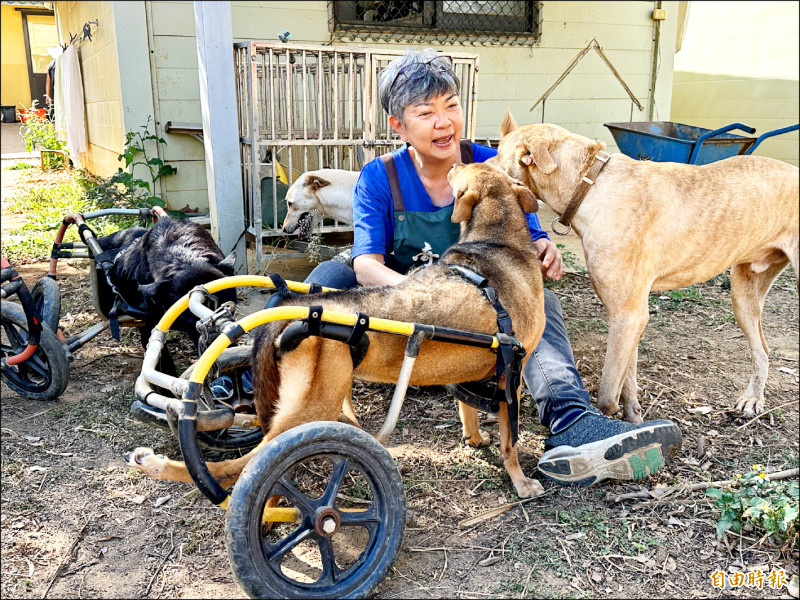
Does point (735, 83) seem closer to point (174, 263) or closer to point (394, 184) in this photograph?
point (394, 184)

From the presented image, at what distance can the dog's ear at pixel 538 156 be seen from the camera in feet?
10.0

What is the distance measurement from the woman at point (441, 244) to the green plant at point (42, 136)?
433 inches

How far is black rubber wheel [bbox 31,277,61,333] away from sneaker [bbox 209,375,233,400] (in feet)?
4.12

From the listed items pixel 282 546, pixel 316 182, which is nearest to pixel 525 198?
pixel 282 546

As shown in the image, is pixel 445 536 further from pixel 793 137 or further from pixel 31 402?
pixel 793 137

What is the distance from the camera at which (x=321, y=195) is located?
5.50 m

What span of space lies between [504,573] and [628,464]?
2.36 ft

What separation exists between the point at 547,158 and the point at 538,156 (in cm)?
4

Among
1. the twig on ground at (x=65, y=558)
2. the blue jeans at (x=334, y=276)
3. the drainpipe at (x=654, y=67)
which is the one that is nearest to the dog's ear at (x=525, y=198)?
the blue jeans at (x=334, y=276)

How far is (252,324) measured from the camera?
1.90 meters

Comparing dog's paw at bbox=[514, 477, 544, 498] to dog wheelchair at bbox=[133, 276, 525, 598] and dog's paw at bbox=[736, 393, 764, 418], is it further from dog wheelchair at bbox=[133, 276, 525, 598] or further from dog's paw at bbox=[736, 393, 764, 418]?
dog's paw at bbox=[736, 393, 764, 418]

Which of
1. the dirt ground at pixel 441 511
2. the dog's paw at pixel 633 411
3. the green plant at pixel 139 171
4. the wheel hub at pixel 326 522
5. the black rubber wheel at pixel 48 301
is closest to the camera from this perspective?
the wheel hub at pixel 326 522

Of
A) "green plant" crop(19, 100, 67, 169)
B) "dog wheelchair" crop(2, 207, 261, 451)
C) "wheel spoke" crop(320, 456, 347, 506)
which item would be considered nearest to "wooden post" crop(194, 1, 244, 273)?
"dog wheelchair" crop(2, 207, 261, 451)

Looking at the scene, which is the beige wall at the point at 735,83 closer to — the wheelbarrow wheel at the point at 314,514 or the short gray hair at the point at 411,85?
the short gray hair at the point at 411,85
